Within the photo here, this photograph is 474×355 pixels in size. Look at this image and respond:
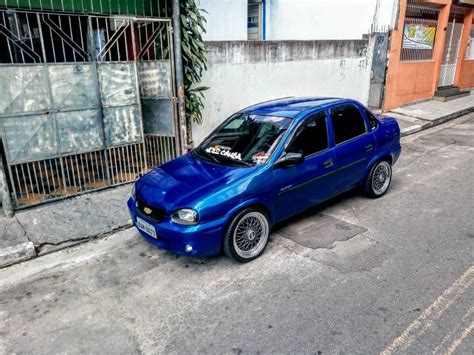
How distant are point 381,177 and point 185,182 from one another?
3369 mm

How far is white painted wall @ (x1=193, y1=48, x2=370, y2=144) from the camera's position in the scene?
26.2ft

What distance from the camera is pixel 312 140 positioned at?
495 centimetres

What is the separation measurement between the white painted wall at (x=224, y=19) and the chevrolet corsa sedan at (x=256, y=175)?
4971 mm

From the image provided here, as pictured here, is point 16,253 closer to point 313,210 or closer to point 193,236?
point 193,236

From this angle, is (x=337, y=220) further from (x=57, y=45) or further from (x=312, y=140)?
(x=57, y=45)

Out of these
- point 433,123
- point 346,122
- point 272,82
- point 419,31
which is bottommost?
point 433,123

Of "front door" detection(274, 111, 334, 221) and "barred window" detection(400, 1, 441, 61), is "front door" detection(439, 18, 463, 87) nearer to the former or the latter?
"barred window" detection(400, 1, 441, 61)

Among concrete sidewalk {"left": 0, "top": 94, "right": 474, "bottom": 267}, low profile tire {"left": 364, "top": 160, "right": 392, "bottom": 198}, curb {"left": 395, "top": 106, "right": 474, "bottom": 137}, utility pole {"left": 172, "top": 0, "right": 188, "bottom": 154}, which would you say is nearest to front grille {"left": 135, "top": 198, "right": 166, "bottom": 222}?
concrete sidewalk {"left": 0, "top": 94, "right": 474, "bottom": 267}

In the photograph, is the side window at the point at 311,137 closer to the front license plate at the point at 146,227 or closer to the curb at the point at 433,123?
the front license plate at the point at 146,227

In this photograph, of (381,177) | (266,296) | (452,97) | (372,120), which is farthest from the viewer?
(452,97)

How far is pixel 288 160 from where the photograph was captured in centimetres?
453

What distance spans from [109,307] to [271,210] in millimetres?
2040

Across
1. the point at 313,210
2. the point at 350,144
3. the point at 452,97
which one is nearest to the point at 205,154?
the point at 313,210

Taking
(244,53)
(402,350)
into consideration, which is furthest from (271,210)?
(244,53)
